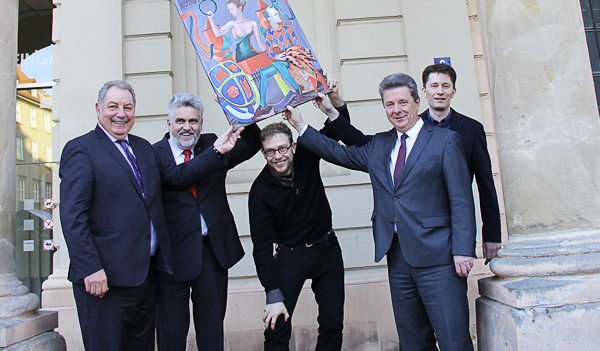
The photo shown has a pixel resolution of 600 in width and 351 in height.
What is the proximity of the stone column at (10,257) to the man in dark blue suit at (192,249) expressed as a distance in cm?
85

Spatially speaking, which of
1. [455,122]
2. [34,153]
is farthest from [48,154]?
[455,122]

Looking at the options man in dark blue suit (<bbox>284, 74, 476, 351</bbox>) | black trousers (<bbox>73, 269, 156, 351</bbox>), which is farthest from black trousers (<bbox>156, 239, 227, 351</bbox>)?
man in dark blue suit (<bbox>284, 74, 476, 351</bbox>)

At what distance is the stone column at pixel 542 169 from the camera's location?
8.89 ft

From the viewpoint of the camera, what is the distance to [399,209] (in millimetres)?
2758

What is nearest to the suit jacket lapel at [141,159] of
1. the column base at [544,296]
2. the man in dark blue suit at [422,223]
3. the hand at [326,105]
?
the hand at [326,105]

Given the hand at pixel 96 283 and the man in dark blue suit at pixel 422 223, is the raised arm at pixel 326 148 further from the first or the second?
the hand at pixel 96 283

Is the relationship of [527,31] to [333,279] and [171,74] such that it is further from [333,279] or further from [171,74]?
[171,74]

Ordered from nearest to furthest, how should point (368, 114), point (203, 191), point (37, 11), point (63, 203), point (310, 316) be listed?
point (63, 203) < point (203, 191) < point (310, 316) < point (368, 114) < point (37, 11)

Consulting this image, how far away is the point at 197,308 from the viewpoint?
10.1ft

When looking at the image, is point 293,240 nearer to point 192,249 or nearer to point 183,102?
point 192,249

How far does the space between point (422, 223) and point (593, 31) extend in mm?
5065

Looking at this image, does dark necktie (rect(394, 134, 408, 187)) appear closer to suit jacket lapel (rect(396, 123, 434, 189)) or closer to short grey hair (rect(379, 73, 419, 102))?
suit jacket lapel (rect(396, 123, 434, 189))

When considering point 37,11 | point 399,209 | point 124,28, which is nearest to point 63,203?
point 399,209

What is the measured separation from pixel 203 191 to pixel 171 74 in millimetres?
2583
